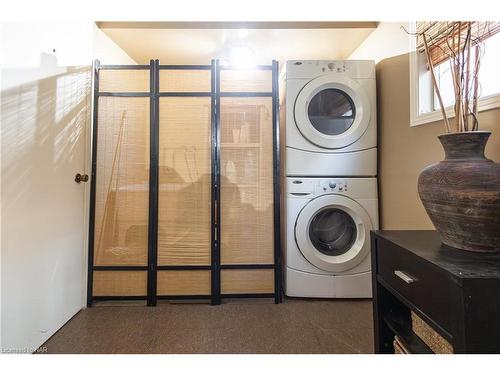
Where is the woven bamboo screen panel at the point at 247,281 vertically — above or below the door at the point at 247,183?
below

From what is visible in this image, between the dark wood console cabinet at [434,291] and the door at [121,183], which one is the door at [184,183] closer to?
the door at [121,183]

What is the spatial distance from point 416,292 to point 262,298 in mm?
1378

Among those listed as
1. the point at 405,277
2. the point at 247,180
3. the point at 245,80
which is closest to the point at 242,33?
the point at 245,80

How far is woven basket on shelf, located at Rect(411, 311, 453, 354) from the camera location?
2.66 ft

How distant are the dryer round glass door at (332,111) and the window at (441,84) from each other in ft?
1.19

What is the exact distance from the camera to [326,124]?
6.54 feet

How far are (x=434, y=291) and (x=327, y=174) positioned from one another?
1327 millimetres

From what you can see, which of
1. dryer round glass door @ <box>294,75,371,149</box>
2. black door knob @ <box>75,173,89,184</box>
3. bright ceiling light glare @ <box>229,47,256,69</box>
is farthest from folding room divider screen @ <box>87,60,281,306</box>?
bright ceiling light glare @ <box>229,47,256,69</box>

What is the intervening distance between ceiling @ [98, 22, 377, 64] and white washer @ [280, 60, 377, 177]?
509mm

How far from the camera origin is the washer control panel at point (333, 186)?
1949 mm

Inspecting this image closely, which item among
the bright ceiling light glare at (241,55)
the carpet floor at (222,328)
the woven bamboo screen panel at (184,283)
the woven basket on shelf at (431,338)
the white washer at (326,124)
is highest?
the bright ceiling light glare at (241,55)

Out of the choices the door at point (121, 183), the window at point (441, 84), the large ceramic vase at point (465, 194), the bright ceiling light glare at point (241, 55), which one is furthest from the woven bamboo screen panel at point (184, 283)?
the bright ceiling light glare at point (241, 55)

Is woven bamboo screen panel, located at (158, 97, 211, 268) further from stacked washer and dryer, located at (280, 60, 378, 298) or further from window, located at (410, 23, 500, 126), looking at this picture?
window, located at (410, 23, 500, 126)
